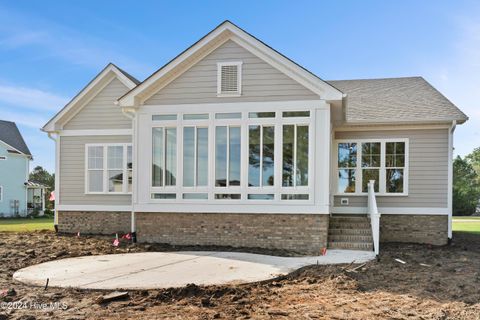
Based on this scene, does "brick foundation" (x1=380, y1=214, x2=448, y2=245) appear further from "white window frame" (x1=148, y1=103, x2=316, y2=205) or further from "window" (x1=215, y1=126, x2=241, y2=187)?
"window" (x1=215, y1=126, x2=241, y2=187)

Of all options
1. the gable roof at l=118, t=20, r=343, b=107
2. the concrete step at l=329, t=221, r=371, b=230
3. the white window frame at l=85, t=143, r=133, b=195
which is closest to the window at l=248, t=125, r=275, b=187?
the gable roof at l=118, t=20, r=343, b=107

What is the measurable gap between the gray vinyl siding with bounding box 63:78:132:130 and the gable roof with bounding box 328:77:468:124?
26.8 feet

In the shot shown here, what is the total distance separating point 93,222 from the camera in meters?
15.0

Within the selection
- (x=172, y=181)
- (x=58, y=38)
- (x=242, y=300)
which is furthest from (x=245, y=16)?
(x=242, y=300)

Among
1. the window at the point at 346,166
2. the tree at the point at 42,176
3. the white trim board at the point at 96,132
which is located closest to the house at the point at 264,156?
the window at the point at 346,166

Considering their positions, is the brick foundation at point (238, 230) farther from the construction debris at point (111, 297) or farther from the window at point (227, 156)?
the construction debris at point (111, 297)

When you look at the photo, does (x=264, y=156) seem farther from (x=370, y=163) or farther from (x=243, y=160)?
(x=370, y=163)

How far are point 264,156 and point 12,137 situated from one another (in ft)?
104

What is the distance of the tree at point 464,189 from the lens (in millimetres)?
38250

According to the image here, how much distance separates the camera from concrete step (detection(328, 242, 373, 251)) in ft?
36.2

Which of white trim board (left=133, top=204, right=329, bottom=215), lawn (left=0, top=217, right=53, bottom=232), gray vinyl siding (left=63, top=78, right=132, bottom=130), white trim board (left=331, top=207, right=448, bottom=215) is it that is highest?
gray vinyl siding (left=63, top=78, right=132, bottom=130)

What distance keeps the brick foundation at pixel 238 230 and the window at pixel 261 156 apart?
0.96m

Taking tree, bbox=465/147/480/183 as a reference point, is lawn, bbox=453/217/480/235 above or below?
below

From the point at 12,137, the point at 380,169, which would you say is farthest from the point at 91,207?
the point at 12,137
